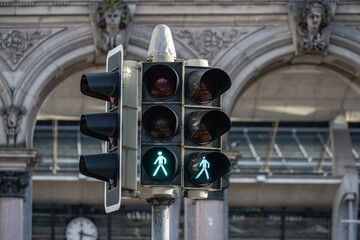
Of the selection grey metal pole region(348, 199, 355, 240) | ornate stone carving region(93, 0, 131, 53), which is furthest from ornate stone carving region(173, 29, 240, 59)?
grey metal pole region(348, 199, 355, 240)

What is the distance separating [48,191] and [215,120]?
26.0 meters

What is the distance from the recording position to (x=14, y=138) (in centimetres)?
2423

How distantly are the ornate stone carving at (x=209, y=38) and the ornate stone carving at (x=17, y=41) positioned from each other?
3138 millimetres

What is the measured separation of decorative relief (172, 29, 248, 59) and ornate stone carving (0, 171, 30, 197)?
4.67 metres

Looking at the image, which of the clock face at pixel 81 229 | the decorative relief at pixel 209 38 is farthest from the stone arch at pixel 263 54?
the clock face at pixel 81 229

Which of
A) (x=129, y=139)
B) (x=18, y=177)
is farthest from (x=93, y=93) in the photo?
(x=18, y=177)

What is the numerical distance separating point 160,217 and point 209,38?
52.2 ft

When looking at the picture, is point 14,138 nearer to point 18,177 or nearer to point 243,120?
point 18,177

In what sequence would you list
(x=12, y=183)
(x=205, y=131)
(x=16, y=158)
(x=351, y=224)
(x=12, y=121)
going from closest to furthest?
(x=205, y=131) → (x=16, y=158) → (x=12, y=183) → (x=12, y=121) → (x=351, y=224)

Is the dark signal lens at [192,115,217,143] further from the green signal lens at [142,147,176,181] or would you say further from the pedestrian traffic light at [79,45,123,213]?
the pedestrian traffic light at [79,45,123,213]

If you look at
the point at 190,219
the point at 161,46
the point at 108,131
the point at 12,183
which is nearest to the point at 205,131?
the point at 108,131

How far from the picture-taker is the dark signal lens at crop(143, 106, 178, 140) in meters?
8.55

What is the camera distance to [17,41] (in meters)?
24.7

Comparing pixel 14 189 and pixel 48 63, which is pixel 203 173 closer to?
pixel 14 189
